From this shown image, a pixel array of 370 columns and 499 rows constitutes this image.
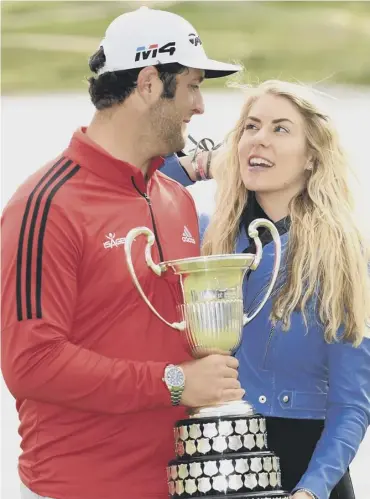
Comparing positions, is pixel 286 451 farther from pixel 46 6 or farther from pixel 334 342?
pixel 46 6

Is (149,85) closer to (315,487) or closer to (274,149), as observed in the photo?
(274,149)

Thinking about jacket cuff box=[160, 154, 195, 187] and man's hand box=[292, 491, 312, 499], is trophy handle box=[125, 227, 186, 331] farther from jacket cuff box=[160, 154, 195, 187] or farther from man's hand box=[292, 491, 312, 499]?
jacket cuff box=[160, 154, 195, 187]

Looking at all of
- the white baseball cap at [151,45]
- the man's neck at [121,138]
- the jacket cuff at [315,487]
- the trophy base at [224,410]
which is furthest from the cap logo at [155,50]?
the jacket cuff at [315,487]

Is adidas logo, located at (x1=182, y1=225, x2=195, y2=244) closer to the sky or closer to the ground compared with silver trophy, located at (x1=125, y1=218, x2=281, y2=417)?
closer to the sky

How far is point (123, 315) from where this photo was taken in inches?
108

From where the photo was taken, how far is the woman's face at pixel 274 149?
307 cm

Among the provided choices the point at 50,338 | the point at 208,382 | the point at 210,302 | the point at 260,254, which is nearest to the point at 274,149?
the point at 260,254

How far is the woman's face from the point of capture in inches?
121

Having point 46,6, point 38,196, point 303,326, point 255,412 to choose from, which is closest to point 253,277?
point 303,326

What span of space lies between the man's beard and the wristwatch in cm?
49

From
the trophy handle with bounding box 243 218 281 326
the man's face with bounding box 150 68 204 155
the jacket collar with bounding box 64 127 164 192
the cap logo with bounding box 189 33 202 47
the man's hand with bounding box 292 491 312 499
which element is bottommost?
the man's hand with bounding box 292 491 312 499

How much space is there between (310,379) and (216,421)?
328 millimetres

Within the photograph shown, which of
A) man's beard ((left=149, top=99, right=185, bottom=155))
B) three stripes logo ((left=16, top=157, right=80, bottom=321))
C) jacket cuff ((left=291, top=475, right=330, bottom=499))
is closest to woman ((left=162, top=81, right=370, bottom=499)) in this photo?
jacket cuff ((left=291, top=475, right=330, bottom=499))

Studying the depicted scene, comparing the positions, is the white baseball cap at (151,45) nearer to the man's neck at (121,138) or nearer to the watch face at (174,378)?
the man's neck at (121,138)
